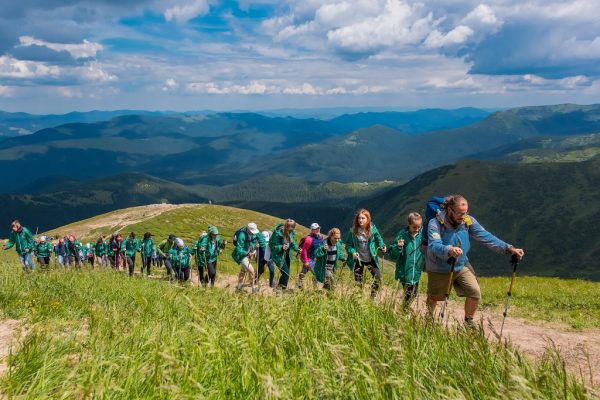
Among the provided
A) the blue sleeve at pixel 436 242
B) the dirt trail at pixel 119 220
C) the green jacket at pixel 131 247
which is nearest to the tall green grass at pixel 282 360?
the blue sleeve at pixel 436 242

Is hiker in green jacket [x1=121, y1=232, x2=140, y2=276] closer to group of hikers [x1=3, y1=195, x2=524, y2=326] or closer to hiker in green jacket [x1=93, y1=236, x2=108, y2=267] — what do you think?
group of hikers [x1=3, y1=195, x2=524, y2=326]

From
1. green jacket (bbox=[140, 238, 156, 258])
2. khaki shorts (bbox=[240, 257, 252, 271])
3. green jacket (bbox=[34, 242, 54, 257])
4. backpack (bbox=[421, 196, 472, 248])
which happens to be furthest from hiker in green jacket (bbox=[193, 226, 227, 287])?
backpack (bbox=[421, 196, 472, 248])

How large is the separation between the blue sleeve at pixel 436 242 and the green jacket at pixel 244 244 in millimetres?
8800

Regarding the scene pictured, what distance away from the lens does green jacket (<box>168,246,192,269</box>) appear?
22.0 meters

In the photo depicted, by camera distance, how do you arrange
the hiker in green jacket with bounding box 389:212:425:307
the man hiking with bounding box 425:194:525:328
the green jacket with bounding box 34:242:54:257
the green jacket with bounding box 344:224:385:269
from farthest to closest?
the green jacket with bounding box 34:242:54:257, the green jacket with bounding box 344:224:385:269, the hiker in green jacket with bounding box 389:212:425:307, the man hiking with bounding box 425:194:525:328

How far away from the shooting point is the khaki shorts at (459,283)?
28.6ft

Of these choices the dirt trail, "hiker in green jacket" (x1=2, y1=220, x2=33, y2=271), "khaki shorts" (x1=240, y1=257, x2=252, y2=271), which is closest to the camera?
"khaki shorts" (x1=240, y1=257, x2=252, y2=271)

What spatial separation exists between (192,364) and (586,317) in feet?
48.7

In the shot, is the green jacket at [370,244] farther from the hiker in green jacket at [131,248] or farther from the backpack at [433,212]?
the hiker in green jacket at [131,248]

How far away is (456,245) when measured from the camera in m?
8.55

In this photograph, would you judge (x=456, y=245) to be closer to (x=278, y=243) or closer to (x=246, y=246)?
(x=278, y=243)

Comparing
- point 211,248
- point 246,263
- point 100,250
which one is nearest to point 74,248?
point 100,250

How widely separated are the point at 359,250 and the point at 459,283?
446cm

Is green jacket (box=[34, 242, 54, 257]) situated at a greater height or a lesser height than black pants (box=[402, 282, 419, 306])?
lesser
